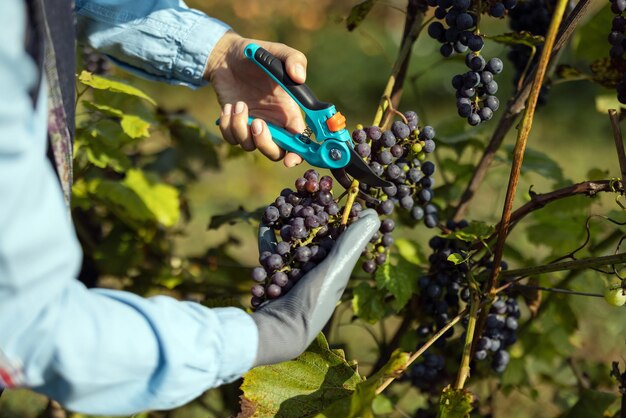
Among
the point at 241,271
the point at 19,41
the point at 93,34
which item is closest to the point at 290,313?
the point at 19,41

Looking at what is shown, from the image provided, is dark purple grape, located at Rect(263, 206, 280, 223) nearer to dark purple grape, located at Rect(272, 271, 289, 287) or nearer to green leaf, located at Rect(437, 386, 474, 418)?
dark purple grape, located at Rect(272, 271, 289, 287)

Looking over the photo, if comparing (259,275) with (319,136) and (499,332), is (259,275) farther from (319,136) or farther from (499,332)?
(499,332)

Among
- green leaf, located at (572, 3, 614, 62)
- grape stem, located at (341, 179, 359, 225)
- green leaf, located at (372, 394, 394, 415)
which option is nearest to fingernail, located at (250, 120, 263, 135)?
grape stem, located at (341, 179, 359, 225)

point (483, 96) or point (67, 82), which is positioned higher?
point (483, 96)

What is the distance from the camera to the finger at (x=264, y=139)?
5.23 ft

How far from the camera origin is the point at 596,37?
2.14m

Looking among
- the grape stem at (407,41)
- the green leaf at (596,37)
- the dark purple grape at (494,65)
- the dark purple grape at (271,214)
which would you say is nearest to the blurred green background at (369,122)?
the green leaf at (596,37)

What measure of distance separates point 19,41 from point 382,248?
99 cm

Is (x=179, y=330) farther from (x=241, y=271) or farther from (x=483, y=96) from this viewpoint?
(x=241, y=271)

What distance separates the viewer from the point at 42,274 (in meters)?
0.94

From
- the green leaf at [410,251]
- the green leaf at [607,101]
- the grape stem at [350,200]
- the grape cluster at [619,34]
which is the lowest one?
the green leaf at [410,251]

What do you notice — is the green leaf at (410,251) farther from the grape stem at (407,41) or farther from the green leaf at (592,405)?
the green leaf at (592,405)

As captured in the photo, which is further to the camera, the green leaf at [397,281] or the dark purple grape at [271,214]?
the green leaf at [397,281]

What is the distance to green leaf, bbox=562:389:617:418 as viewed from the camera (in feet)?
6.35
